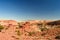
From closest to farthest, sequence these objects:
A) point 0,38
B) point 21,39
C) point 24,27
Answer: point 0,38, point 21,39, point 24,27

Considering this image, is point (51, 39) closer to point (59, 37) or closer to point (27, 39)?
point (59, 37)

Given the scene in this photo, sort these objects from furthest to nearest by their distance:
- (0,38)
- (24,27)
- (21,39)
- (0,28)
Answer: (24,27)
(0,28)
(21,39)
(0,38)

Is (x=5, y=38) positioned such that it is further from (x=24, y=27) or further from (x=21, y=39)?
(x=24, y=27)

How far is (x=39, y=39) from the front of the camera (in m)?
21.3

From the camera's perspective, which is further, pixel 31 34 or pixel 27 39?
pixel 31 34

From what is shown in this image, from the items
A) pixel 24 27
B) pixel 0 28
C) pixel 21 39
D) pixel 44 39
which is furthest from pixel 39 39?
pixel 24 27

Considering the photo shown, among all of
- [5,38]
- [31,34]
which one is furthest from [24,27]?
[5,38]

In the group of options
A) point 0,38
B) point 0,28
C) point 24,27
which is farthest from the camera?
point 24,27

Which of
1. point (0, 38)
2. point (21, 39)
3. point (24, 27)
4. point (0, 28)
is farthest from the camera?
point (24, 27)

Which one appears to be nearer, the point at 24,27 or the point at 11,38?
the point at 11,38

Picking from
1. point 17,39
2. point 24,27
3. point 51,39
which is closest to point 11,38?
point 17,39

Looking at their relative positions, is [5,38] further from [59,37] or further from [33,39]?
[59,37]

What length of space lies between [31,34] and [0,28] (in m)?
4.19

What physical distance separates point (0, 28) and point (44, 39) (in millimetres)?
6070
